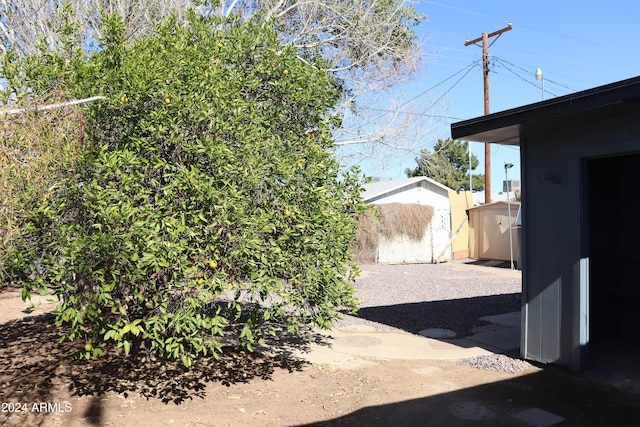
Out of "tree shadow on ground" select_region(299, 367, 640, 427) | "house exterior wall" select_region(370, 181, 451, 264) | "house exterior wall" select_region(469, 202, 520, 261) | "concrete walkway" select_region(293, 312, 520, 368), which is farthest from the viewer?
"house exterior wall" select_region(370, 181, 451, 264)

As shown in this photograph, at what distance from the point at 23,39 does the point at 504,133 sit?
9695 millimetres

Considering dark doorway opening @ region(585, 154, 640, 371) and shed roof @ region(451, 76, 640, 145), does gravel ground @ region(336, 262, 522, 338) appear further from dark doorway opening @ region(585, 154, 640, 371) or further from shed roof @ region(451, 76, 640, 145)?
shed roof @ region(451, 76, 640, 145)

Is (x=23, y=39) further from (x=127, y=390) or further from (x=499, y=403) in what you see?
(x=499, y=403)

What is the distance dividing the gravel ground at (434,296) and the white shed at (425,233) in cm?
132

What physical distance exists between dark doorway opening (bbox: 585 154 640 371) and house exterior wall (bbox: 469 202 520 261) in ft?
36.0

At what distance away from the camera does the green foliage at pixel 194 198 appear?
153 inches

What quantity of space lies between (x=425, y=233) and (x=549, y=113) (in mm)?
14763

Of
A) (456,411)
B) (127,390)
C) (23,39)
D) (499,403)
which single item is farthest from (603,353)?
(23,39)

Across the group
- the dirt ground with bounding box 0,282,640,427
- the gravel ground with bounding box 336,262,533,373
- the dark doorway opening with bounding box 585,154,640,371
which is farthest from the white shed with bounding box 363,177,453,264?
the dirt ground with bounding box 0,282,640,427

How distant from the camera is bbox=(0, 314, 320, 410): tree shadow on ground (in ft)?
16.9

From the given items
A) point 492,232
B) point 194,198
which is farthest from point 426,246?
point 194,198

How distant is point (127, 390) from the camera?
5180mm

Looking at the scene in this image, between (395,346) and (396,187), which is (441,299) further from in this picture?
(396,187)

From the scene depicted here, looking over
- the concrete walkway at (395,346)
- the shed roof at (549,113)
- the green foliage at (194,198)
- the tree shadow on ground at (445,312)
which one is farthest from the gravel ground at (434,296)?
the green foliage at (194,198)
